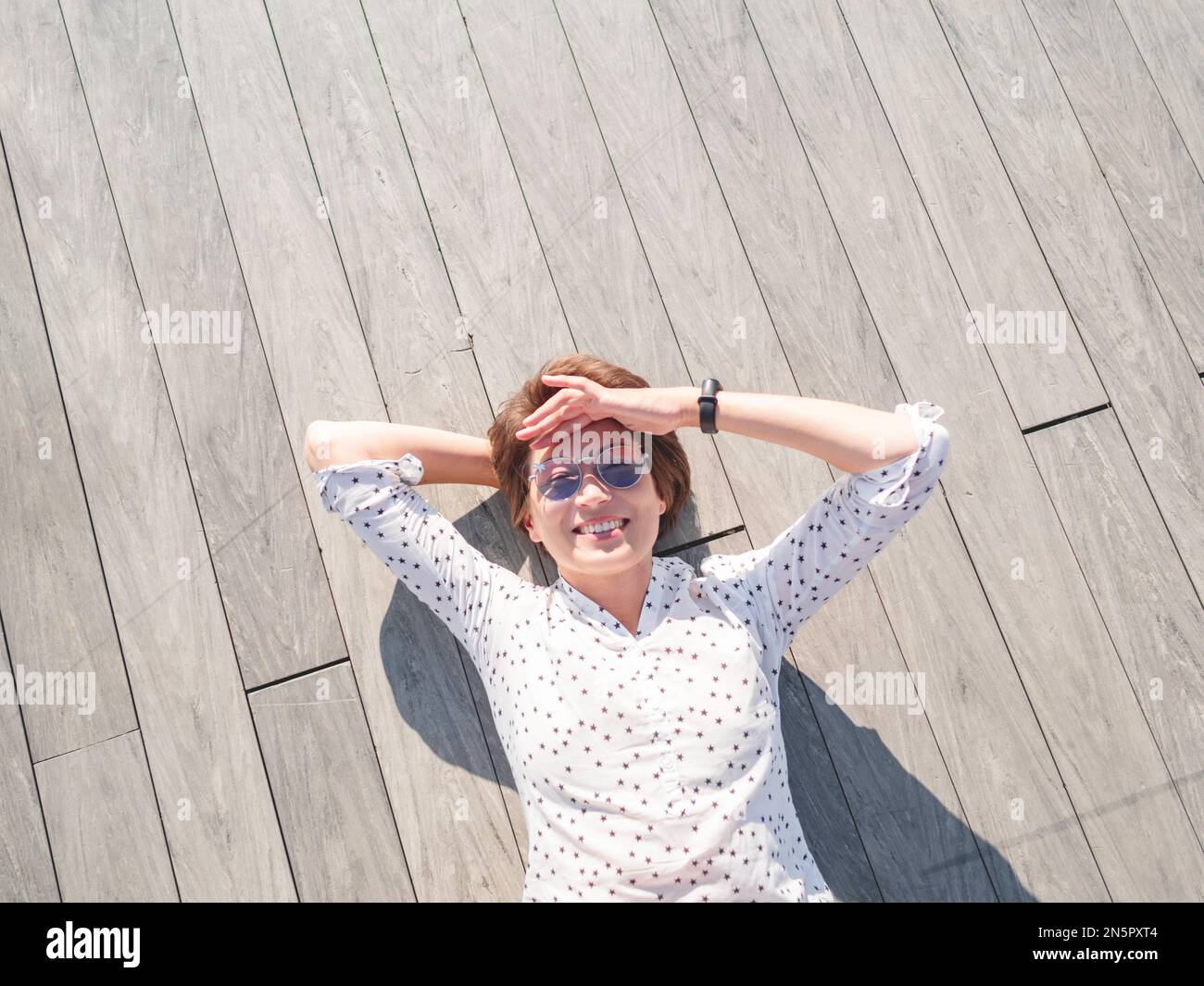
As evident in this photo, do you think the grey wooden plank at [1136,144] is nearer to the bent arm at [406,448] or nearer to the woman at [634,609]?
the woman at [634,609]

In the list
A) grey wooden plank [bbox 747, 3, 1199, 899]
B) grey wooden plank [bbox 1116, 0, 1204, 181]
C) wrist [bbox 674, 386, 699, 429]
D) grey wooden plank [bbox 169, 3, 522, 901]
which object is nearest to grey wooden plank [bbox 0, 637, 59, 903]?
grey wooden plank [bbox 169, 3, 522, 901]

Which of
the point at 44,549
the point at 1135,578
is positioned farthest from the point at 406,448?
the point at 1135,578

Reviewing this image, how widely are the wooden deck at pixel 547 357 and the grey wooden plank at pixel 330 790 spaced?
0.04 ft

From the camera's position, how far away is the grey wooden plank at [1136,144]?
2441 millimetres

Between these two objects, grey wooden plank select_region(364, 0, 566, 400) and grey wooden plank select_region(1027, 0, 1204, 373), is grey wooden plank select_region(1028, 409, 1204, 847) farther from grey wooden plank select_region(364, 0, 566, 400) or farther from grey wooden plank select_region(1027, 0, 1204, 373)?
grey wooden plank select_region(364, 0, 566, 400)

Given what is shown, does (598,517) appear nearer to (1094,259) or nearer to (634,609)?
(634,609)

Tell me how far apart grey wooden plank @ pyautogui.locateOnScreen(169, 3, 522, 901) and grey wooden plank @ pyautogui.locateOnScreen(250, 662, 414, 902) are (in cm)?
4

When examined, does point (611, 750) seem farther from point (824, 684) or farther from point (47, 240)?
point (47, 240)

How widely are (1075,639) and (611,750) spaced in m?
1.27

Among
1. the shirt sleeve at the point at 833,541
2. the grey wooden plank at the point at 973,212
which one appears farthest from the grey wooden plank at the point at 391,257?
the grey wooden plank at the point at 973,212

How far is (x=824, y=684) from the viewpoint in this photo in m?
2.30

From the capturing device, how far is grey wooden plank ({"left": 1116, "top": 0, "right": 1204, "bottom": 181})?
2.49 meters

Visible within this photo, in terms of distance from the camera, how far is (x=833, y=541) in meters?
1.91
